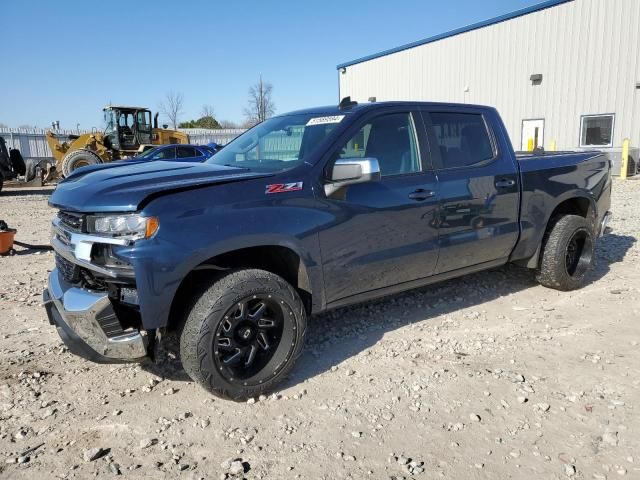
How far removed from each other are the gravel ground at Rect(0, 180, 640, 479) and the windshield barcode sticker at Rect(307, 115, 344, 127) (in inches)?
67.5

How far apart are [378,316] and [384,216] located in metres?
1.26

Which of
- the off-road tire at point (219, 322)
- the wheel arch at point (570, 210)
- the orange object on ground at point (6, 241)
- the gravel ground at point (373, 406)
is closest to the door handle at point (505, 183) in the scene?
the wheel arch at point (570, 210)

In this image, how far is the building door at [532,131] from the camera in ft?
65.5

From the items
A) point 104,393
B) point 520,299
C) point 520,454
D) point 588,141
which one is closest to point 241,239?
point 104,393

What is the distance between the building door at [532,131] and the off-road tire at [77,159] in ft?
54.1

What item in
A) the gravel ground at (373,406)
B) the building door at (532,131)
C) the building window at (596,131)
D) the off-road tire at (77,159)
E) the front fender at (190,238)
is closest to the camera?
the gravel ground at (373,406)

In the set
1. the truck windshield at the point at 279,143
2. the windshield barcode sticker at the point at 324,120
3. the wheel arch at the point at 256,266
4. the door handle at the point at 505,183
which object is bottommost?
the wheel arch at the point at 256,266

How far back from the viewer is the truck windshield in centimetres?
359

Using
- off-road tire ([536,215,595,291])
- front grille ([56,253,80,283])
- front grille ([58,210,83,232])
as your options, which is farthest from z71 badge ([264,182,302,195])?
off-road tire ([536,215,595,291])

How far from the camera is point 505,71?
2091 cm

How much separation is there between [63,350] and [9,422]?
0.98 metres

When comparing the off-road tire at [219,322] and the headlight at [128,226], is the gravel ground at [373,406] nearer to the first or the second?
the off-road tire at [219,322]

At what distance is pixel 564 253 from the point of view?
4.99 m

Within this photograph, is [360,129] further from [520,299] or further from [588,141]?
[588,141]
